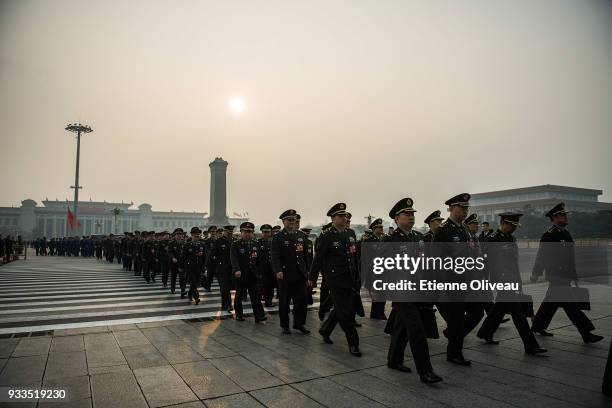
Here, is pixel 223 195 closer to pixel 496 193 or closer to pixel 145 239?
pixel 145 239

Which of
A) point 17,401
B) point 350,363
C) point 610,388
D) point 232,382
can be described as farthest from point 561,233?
point 17,401

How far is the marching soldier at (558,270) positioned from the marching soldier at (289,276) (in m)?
3.67

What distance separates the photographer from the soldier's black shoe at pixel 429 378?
4.14 m

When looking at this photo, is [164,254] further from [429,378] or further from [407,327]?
[429,378]

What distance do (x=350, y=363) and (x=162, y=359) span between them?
7.94ft

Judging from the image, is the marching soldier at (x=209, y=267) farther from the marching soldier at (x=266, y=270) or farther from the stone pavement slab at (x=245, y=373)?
the stone pavement slab at (x=245, y=373)

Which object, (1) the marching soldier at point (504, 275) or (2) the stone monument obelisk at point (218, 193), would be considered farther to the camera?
(2) the stone monument obelisk at point (218, 193)

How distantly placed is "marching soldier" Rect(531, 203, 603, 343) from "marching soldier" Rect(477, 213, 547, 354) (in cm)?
58

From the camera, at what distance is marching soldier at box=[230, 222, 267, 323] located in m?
7.73

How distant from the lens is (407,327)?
4.34 m

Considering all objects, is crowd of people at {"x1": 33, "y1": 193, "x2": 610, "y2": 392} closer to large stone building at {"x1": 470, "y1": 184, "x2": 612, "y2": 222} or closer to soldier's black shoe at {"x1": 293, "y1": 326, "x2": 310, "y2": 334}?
soldier's black shoe at {"x1": 293, "y1": 326, "x2": 310, "y2": 334}

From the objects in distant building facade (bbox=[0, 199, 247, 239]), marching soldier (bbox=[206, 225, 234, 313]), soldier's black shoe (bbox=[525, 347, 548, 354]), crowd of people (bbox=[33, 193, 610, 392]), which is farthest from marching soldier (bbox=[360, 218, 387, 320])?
distant building facade (bbox=[0, 199, 247, 239])

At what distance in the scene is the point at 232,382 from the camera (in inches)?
167

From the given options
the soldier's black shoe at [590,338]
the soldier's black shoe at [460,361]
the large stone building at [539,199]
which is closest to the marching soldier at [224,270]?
the soldier's black shoe at [460,361]
